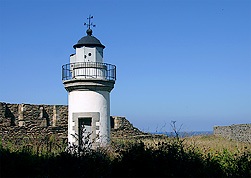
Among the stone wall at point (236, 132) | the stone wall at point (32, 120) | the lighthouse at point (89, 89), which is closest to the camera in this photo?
the lighthouse at point (89, 89)

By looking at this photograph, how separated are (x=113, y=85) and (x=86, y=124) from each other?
1.92 m

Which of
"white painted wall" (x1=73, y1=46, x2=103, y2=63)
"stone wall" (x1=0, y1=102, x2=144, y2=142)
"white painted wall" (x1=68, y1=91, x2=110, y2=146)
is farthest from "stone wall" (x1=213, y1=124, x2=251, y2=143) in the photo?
"white painted wall" (x1=73, y1=46, x2=103, y2=63)

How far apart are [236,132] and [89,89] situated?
45.4ft

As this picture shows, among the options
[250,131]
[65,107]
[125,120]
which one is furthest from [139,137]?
[250,131]

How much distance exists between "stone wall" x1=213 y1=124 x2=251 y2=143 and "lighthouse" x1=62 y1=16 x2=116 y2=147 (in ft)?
37.1

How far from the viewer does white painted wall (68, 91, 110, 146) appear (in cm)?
1175

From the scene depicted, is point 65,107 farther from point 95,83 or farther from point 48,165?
point 48,165

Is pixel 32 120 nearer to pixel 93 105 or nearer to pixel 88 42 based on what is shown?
pixel 93 105

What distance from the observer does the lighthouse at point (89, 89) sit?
462 inches

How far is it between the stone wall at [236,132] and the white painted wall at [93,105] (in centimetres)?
1123

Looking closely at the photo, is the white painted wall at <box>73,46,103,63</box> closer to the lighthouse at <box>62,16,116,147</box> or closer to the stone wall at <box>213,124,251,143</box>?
the lighthouse at <box>62,16,116,147</box>

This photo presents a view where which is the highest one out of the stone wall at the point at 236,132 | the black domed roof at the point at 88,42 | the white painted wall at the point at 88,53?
the black domed roof at the point at 88,42

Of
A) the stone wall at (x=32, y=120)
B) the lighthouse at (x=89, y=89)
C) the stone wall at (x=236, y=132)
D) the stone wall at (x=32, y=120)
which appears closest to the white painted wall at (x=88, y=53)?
the lighthouse at (x=89, y=89)

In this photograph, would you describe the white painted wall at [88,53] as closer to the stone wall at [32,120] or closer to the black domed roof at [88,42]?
the black domed roof at [88,42]
